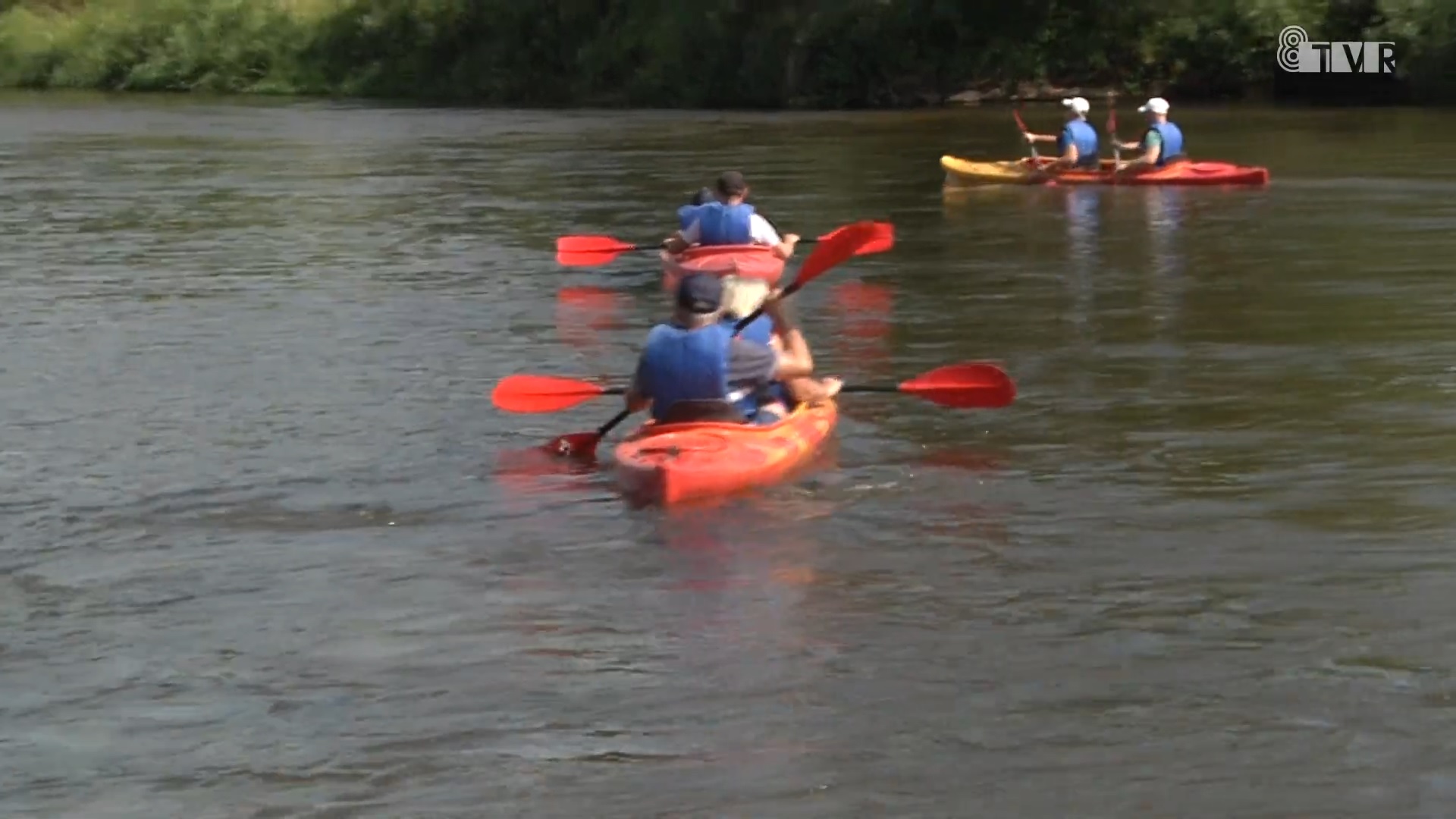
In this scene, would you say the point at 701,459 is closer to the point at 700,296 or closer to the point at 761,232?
the point at 700,296

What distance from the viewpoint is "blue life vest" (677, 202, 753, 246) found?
1820cm

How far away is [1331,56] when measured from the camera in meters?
42.7

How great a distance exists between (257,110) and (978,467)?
42.7 meters

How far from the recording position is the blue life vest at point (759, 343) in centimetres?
1181

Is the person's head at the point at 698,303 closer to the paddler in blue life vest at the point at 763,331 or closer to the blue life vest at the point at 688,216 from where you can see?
the paddler in blue life vest at the point at 763,331

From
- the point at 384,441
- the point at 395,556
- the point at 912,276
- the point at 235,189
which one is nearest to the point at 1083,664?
the point at 395,556

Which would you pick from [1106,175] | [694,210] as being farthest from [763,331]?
[1106,175]

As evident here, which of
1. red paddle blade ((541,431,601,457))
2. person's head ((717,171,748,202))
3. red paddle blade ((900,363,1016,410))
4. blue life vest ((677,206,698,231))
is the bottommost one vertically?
red paddle blade ((541,431,601,457))

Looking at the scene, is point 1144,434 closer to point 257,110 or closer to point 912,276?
point 912,276

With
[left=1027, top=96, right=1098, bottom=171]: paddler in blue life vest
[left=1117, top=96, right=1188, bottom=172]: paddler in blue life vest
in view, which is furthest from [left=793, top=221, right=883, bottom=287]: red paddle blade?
[left=1027, top=96, right=1098, bottom=171]: paddler in blue life vest

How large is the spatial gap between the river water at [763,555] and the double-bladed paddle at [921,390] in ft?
0.85

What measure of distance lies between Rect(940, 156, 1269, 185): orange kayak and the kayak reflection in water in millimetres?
14273

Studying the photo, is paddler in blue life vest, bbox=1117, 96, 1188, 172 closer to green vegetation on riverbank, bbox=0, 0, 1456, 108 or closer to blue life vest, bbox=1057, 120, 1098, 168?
blue life vest, bbox=1057, 120, 1098, 168

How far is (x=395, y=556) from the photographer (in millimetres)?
10641
